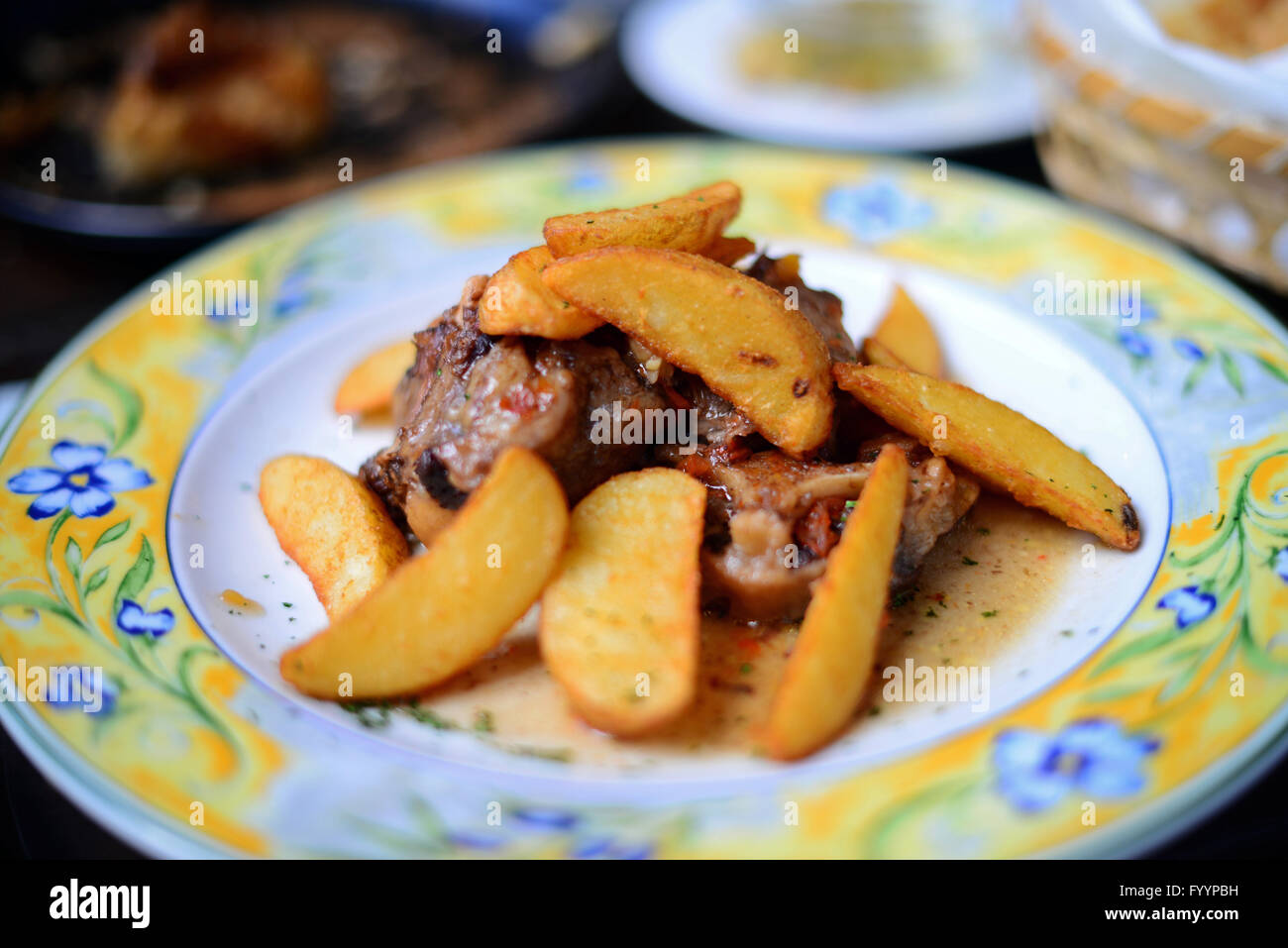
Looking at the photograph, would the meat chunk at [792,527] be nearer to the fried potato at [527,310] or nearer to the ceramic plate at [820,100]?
the fried potato at [527,310]

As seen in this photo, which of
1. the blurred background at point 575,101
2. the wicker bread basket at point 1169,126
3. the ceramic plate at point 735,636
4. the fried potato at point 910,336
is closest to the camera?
the ceramic plate at point 735,636

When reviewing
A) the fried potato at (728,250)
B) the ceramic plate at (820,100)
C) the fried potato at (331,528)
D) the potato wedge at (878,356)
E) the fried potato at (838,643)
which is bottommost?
the fried potato at (838,643)

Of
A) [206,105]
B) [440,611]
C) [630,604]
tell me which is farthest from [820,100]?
[440,611]

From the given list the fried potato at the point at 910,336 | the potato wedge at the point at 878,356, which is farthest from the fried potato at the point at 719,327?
the fried potato at the point at 910,336

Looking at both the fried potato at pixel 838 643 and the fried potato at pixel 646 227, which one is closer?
the fried potato at pixel 838 643

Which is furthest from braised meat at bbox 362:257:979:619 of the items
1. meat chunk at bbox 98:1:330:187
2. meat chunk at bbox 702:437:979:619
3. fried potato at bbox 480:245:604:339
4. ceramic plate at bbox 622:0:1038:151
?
meat chunk at bbox 98:1:330:187

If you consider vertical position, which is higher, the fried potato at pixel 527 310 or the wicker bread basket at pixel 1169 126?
the wicker bread basket at pixel 1169 126
